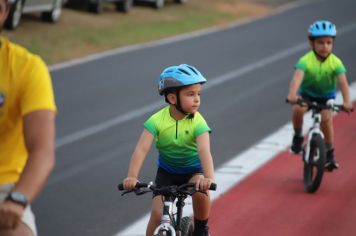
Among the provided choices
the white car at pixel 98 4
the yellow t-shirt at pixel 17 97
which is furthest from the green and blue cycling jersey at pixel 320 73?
the white car at pixel 98 4

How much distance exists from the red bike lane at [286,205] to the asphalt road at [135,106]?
0.92 meters

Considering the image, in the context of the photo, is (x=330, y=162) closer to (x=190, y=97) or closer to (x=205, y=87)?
(x=190, y=97)

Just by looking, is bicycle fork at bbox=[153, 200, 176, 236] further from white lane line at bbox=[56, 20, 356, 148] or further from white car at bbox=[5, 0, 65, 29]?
white car at bbox=[5, 0, 65, 29]

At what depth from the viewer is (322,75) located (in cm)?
1182

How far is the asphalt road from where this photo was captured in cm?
1129

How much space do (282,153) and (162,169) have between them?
23.1ft

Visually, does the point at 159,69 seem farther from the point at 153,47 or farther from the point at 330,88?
the point at 330,88

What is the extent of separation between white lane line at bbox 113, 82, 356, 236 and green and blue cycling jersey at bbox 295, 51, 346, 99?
153 cm

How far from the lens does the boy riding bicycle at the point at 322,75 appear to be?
37.8 feet

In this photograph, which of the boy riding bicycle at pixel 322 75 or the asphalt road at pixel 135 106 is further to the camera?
the boy riding bicycle at pixel 322 75

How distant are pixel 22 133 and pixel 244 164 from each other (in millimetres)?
9051

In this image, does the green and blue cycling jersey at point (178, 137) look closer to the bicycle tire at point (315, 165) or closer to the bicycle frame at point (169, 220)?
the bicycle frame at point (169, 220)

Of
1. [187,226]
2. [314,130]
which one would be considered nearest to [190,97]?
[187,226]

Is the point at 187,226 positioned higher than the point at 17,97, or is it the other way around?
the point at 17,97
